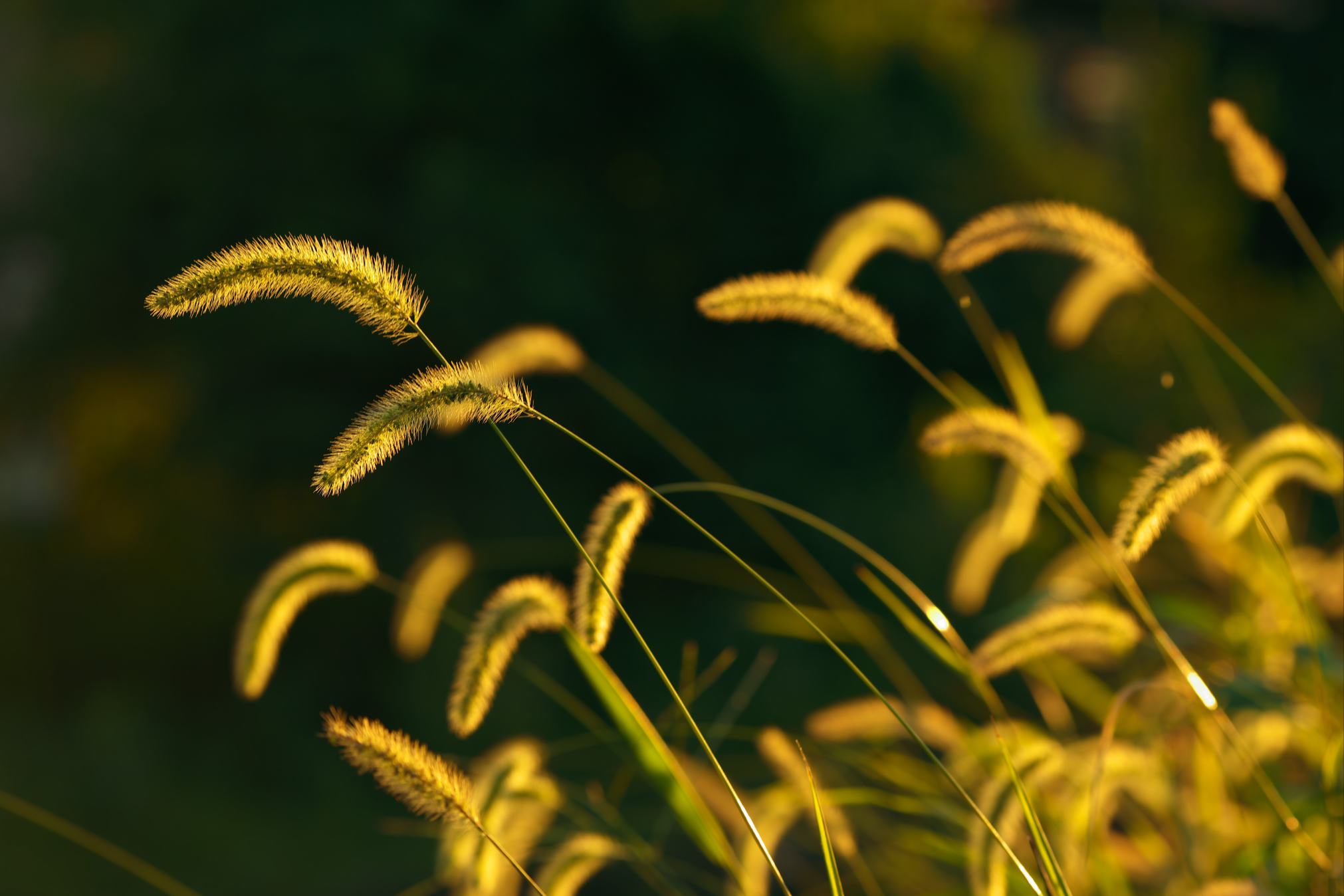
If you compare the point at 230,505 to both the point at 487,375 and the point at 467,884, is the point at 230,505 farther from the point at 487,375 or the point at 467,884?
the point at 487,375

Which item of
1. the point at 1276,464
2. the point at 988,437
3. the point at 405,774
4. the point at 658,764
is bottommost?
the point at 658,764

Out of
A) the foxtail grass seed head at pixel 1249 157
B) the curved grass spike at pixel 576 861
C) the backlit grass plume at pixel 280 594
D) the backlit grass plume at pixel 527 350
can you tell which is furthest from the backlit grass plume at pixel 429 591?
the foxtail grass seed head at pixel 1249 157

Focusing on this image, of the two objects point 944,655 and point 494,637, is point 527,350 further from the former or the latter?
point 944,655

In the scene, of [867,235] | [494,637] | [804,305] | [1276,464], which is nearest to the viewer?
[494,637]

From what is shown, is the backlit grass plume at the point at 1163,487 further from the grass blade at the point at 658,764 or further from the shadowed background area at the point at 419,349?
the shadowed background area at the point at 419,349

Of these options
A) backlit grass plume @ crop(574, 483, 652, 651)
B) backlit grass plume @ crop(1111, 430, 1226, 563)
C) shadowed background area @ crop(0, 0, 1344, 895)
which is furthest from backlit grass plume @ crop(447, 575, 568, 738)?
shadowed background area @ crop(0, 0, 1344, 895)

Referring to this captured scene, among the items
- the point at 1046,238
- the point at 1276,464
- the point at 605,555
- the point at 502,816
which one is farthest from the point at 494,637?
the point at 1276,464
